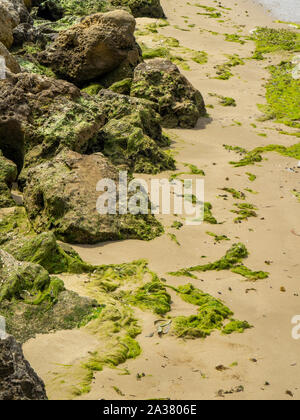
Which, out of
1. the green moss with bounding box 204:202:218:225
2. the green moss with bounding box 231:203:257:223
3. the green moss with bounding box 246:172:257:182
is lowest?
the green moss with bounding box 246:172:257:182

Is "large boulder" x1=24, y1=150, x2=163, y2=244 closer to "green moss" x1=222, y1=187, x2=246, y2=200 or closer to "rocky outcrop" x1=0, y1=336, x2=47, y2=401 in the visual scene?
"green moss" x1=222, y1=187, x2=246, y2=200

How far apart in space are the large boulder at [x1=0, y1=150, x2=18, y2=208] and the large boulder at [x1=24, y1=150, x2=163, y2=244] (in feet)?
0.73

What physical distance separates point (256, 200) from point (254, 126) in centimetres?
368

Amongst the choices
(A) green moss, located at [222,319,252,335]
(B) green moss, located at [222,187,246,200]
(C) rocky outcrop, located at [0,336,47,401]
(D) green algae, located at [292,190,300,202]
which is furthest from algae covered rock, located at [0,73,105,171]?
(C) rocky outcrop, located at [0,336,47,401]

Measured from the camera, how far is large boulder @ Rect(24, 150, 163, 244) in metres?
6.51

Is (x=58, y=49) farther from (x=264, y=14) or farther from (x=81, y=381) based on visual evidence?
(x=264, y=14)

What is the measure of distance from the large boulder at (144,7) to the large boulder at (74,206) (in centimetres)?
1225

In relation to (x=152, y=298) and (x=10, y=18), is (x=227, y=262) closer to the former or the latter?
(x=152, y=298)

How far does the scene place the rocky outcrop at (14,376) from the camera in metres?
3.27

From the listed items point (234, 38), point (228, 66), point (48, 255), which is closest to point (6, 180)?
point (48, 255)

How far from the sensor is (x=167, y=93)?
11.1 metres

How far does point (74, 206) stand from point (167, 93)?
17.1ft
